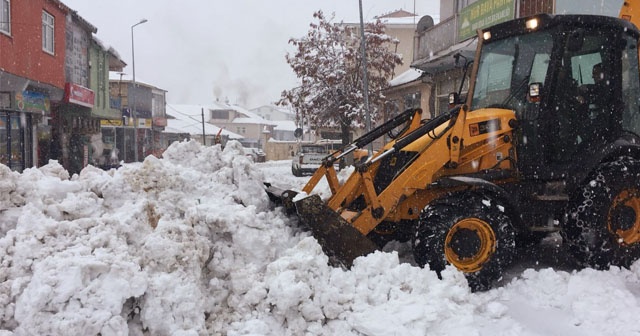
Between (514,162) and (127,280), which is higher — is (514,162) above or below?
above

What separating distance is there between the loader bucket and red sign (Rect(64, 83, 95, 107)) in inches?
693

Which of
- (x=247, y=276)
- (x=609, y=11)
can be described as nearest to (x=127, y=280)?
(x=247, y=276)

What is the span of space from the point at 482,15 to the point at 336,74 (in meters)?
7.73

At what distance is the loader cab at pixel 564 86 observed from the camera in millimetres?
5434

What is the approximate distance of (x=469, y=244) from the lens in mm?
5016

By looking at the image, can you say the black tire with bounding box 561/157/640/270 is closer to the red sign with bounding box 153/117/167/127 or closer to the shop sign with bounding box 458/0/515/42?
the shop sign with bounding box 458/0/515/42

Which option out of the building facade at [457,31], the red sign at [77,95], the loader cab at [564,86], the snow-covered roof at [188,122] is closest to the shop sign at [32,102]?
the red sign at [77,95]

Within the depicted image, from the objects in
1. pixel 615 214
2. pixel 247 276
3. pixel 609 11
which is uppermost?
pixel 609 11

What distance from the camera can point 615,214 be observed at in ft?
18.0

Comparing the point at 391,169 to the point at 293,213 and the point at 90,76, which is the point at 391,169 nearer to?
the point at 293,213

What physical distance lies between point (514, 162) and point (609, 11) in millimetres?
7930

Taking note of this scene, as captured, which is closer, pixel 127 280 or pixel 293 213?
pixel 127 280

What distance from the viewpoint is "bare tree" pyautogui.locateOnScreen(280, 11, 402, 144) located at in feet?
67.5

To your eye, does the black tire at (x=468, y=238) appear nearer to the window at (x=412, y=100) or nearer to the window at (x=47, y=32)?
the window at (x=47, y=32)
